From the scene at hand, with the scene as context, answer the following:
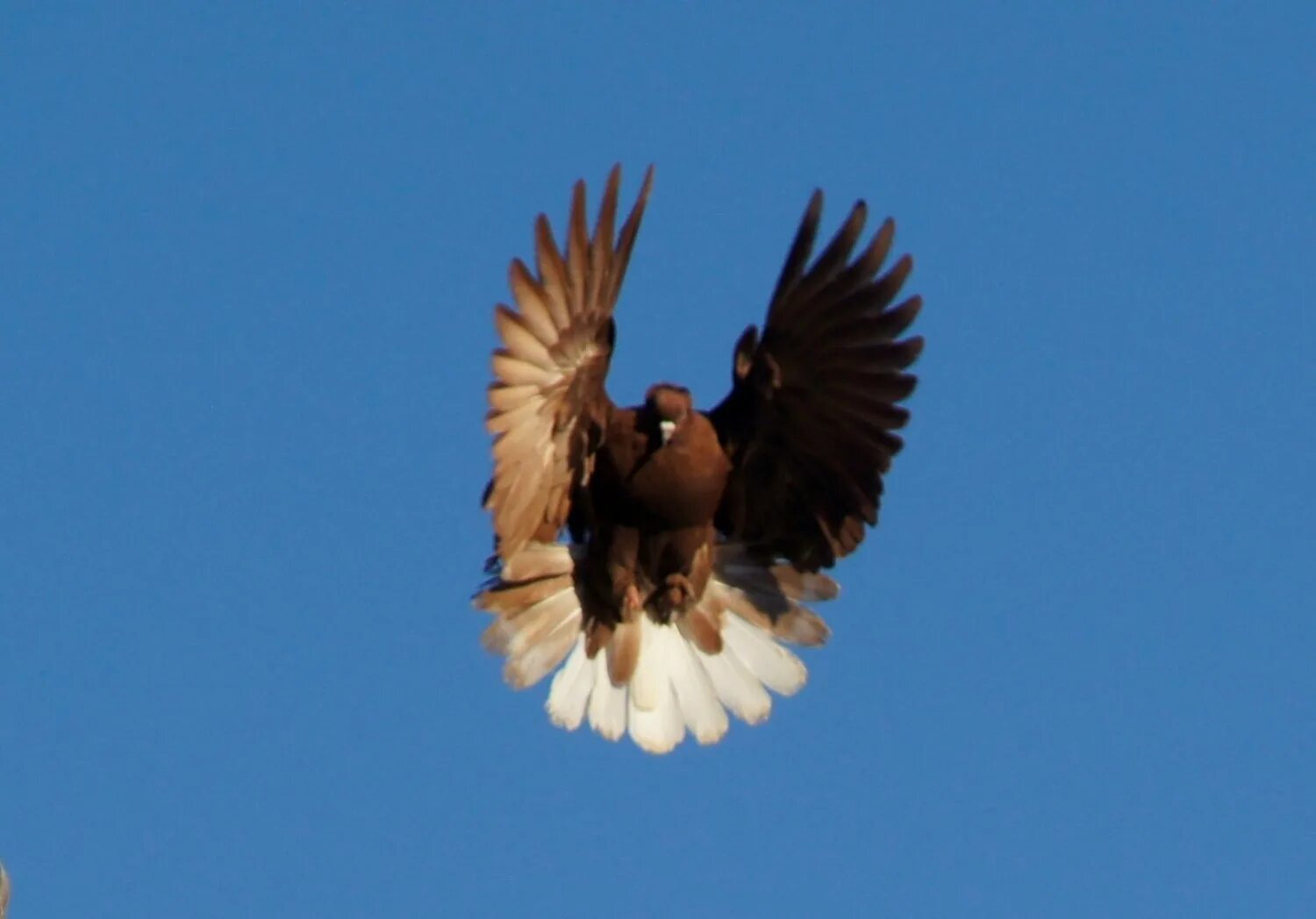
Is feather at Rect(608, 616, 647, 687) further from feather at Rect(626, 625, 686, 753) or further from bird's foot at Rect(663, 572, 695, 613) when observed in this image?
bird's foot at Rect(663, 572, 695, 613)

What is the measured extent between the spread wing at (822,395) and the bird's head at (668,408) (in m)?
Result: 0.23

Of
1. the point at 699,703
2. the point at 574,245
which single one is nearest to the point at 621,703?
the point at 699,703

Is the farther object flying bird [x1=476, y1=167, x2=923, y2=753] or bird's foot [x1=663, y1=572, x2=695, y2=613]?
bird's foot [x1=663, y1=572, x2=695, y2=613]

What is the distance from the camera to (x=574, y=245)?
825 cm

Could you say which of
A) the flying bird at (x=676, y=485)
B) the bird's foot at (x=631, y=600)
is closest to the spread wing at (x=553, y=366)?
the flying bird at (x=676, y=485)

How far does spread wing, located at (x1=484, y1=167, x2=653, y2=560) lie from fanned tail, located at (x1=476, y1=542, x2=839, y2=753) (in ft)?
1.48

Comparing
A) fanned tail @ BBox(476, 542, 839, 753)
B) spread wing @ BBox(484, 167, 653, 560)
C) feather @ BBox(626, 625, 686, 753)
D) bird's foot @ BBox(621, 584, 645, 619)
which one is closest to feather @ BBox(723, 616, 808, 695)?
fanned tail @ BBox(476, 542, 839, 753)

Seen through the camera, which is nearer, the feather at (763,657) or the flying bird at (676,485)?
the flying bird at (676,485)

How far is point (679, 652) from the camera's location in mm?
9320

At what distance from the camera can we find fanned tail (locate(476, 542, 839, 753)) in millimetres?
9070

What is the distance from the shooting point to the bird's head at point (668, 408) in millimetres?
8648

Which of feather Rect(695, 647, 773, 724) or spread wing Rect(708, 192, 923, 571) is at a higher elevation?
spread wing Rect(708, 192, 923, 571)

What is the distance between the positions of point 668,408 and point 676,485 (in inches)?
8.3

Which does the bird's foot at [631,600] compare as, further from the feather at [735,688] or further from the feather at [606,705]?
the feather at [735,688]
